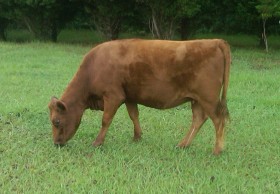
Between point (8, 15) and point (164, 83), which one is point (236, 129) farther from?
point (8, 15)

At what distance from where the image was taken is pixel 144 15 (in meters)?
20.4

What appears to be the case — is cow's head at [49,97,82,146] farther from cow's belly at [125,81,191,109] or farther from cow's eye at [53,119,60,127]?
cow's belly at [125,81,191,109]

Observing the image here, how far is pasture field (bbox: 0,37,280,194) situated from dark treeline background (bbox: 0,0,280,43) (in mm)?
9804

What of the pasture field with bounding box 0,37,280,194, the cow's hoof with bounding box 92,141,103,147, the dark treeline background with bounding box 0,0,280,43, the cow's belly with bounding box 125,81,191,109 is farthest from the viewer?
the dark treeline background with bounding box 0,0,280,43

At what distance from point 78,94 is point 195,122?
146cm

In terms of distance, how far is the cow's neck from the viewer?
6246 mm

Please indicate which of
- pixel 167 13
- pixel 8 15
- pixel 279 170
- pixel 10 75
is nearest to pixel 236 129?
pixel 279 170

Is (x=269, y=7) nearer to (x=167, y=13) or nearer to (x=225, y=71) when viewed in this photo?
(x=167, y=13)

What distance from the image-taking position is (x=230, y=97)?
9.27m

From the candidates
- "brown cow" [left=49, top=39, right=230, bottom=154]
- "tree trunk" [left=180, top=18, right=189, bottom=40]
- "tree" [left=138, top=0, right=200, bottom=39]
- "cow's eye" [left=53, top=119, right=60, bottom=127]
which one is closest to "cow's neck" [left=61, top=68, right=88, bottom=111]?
"brown cow" [left=49, top=39, right=230, bottom=154]

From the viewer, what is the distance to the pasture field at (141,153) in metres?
4.88

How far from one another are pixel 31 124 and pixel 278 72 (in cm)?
761

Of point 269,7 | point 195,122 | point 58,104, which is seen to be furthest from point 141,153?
point 269,7

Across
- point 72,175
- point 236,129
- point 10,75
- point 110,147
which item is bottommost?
point 10,75
